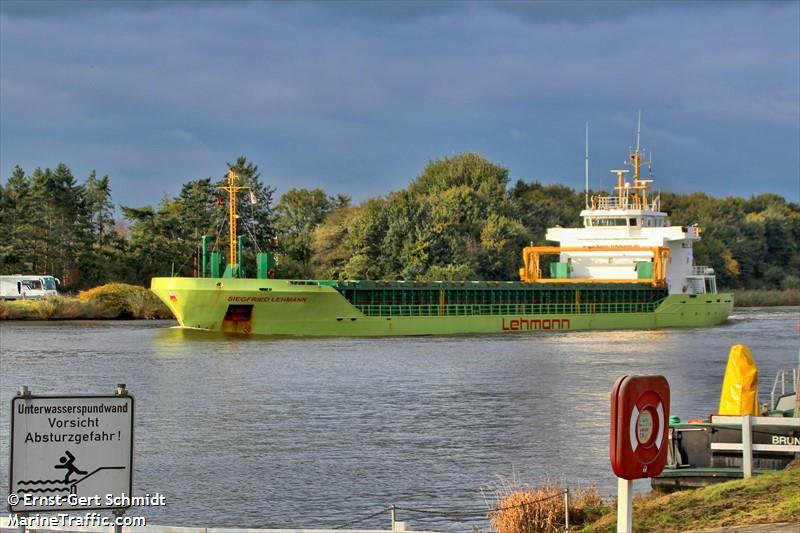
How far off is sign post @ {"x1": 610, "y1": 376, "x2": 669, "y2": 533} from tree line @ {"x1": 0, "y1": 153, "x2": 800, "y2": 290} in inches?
2179

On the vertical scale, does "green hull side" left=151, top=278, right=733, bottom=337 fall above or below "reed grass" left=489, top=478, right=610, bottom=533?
above

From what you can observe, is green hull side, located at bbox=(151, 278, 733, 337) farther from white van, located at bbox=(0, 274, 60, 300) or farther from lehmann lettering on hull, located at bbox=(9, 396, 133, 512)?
lehmann lettering on hull, located at bbox=(9, 396, 133, 512)

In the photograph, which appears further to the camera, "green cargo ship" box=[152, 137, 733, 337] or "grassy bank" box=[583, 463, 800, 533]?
"green cargo ship" box=[152, 137, 733, 337]

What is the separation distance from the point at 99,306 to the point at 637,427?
188ft

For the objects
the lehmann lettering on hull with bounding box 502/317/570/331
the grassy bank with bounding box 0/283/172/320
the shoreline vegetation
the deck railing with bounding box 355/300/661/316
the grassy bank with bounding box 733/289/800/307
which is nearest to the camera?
the deck railing with bounding box 355/300/661/316

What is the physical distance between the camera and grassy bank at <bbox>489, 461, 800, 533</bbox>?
10203 mm

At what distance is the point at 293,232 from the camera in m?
83.4

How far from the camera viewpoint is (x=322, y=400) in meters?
25.5

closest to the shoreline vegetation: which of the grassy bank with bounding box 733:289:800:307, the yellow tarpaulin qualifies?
the grassy bank with bounding box 733:289:800:307

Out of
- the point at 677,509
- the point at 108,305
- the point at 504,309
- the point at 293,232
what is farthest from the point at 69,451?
the point at 293,232

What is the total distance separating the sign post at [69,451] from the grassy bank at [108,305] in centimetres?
5459

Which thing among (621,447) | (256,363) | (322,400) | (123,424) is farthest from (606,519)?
(256,363)

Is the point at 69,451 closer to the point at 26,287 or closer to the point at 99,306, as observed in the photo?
the point at 99,306

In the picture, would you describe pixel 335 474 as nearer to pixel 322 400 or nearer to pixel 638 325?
pixel 322 400
